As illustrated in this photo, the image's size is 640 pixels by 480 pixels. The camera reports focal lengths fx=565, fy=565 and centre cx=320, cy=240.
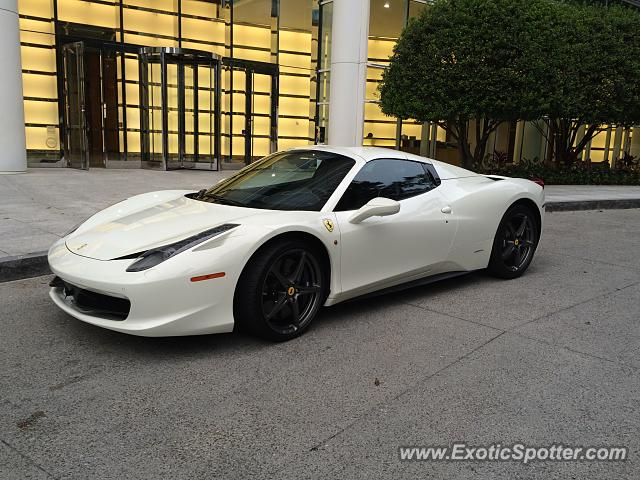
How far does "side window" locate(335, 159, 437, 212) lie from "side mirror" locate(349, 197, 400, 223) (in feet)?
0.43

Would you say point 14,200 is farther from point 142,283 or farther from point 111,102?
point 111,102

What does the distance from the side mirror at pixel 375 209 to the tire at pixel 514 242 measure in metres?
1.78

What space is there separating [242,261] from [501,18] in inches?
475

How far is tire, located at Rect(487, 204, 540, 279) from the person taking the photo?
561 cm

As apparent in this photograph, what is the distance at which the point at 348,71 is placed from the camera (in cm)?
1619

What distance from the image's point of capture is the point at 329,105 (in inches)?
672

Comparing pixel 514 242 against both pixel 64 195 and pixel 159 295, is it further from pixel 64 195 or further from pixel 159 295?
pixel 64 195

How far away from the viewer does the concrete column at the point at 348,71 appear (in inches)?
623

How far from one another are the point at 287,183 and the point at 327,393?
189 cm

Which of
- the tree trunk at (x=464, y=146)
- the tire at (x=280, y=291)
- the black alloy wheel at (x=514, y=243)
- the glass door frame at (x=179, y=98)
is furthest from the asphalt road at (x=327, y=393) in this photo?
the glass door frame at (x=179, y=98)

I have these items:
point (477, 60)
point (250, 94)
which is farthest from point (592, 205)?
point (250, 94)

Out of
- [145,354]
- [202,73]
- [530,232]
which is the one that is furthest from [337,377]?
[202,73]

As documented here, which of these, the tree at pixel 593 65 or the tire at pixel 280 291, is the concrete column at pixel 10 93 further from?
the tree at pixel 593 65

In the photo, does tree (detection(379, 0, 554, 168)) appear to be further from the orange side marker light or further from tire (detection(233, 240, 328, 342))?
the orange side marker light
